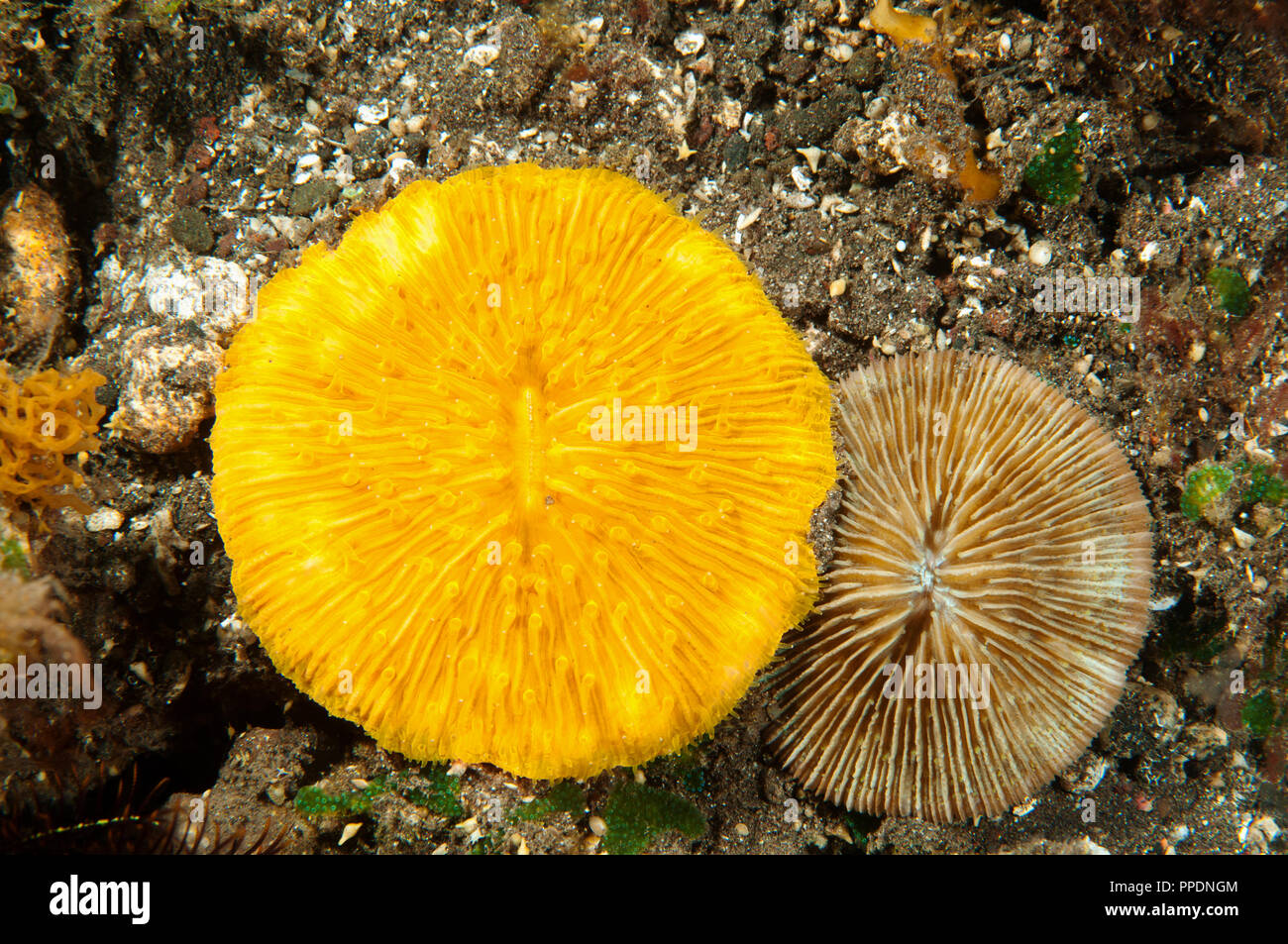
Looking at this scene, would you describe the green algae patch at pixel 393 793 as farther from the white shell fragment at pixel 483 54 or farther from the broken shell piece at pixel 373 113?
the white shell fragment at pixel 483 54

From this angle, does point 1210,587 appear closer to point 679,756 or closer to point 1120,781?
point 1120,781

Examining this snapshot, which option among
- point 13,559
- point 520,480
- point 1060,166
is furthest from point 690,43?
point 13,559

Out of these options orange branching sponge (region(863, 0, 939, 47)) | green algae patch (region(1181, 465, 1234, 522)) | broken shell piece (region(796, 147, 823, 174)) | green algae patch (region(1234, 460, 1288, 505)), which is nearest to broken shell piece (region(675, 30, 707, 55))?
broken shell piece (region(796, 147, 823, 174))

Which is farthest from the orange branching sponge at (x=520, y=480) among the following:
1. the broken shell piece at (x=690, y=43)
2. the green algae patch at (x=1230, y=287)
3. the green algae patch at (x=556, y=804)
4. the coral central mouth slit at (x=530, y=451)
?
the green algae patch at (x=1230, y=287)

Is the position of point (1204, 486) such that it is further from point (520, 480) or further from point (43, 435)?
point (43, 435)

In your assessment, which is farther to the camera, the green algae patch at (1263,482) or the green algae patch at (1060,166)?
the green algae patch at (1263,482)
